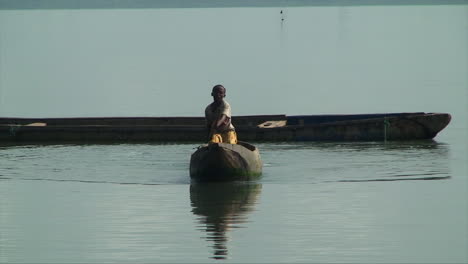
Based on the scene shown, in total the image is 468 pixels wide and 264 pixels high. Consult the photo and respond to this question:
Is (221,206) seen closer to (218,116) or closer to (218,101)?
(218,116)

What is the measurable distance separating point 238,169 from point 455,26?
396ft

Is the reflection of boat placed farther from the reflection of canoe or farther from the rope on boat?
the rope on boat

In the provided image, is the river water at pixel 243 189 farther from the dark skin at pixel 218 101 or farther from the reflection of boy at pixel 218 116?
the dark skin at pixel 218 101

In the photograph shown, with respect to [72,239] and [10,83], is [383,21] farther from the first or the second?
[72,239]

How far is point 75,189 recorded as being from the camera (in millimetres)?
25969

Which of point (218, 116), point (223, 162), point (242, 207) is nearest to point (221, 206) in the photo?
point (242, 207)

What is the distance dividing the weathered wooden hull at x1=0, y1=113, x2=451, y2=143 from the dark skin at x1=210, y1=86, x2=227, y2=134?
7842mm

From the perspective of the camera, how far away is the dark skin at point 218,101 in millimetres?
25531

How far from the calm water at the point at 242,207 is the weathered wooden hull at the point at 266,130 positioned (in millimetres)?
797

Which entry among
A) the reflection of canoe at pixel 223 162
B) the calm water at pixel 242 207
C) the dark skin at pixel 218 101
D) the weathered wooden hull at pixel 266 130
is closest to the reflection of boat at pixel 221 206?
the calm water at pixel 242 207

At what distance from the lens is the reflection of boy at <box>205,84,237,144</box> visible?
25.6 metres

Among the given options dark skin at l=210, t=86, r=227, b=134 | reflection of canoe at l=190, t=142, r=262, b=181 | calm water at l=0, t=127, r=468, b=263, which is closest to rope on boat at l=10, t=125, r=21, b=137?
calm water at l=0, t=127, r=468, b=263

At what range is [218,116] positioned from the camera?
25797 millimetres

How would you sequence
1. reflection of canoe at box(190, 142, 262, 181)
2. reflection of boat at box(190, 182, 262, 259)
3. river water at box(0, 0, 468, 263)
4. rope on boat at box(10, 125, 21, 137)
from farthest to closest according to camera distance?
rope on boat at box(10, 125, 21, 137)
reflection of canoe at box(190, 142, 262, 181)
reflection of boat at box(190, 182, 262, 259)
river water at box(0, 0, 468, 263)
